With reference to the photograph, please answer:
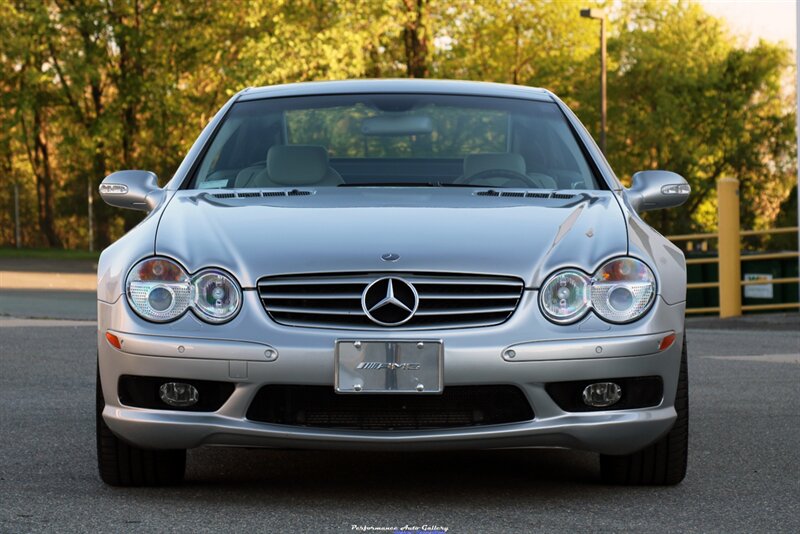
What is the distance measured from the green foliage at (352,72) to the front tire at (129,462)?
55.4 ft

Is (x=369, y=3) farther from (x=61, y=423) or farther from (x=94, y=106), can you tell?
(x=61, y=423)

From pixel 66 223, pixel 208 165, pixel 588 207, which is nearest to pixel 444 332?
pixel 588 207

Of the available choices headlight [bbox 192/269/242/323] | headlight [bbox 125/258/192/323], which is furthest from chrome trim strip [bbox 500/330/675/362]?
headlight [bbox 125/258/192/323]

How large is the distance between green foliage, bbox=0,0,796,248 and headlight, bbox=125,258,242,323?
17.2 meters

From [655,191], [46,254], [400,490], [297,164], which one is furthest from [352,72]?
[400,490]

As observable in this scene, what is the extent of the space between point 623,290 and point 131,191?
7.04ft

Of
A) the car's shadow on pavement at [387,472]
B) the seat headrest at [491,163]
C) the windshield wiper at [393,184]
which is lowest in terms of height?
the car's shadow on pavement at [387,472]

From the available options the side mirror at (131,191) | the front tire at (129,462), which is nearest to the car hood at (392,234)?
the side mirror at (131,191)

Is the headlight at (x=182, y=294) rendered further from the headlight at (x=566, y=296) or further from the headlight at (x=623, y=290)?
the headlight at (x=623, y=290)

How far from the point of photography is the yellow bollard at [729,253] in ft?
56.5

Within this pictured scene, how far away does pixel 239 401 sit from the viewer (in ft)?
A: 15.3

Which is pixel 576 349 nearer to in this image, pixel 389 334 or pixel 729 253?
pixel 389 334

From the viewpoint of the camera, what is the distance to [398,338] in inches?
178

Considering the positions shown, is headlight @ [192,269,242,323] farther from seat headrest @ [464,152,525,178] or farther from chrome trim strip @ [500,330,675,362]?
seat headrest @ [464,152,525,178]
